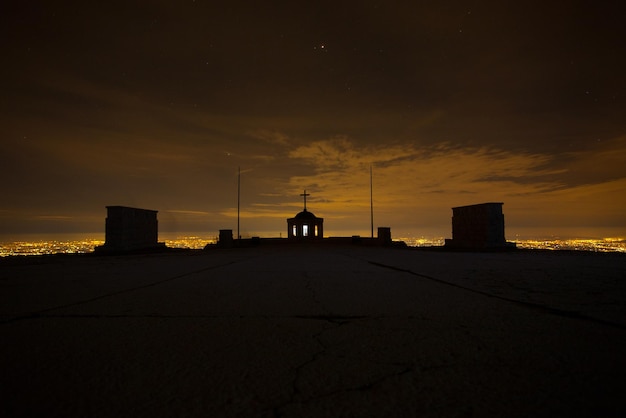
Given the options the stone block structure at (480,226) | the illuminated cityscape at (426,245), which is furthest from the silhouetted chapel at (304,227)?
the stone block structure at (480,226)

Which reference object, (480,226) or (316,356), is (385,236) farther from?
(316,356)

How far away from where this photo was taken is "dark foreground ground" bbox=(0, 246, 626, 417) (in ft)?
4.53

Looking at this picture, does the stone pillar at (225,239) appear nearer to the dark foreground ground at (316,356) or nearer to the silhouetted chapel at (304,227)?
the silhouetted chapel at (304,227)

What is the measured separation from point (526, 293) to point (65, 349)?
4570 millimetres

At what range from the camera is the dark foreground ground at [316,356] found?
1.38 metres

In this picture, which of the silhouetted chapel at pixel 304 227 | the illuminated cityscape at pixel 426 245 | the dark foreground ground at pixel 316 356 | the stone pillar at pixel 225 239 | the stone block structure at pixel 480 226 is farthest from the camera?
the silhouetted chapel at pixel 304 227

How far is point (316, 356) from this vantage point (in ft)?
6.43

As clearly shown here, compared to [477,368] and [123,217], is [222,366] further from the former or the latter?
[123,217]

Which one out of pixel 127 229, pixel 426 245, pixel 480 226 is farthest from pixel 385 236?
pixel 127 229

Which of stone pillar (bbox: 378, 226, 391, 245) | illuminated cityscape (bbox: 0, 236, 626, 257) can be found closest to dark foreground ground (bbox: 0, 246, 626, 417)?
illuminated cityscape (bbox: 0, 236, 626, 257)

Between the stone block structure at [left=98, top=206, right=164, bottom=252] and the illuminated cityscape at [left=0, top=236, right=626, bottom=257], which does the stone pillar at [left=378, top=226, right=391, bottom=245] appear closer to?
the illuminated cityscape at [left=0, top=236, right=626, bottom=257]

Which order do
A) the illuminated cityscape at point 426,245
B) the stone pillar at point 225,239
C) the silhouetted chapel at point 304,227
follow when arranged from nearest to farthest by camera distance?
1. the illuminated cityscape at point 426,245
2. the stone pillar at point 225,239
3. the silhouetted chapel at point 304,227

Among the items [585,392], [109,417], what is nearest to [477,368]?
[585,392]

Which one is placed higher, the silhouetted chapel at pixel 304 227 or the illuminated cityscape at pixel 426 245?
the silhouetted chapel at pixel 304 227
